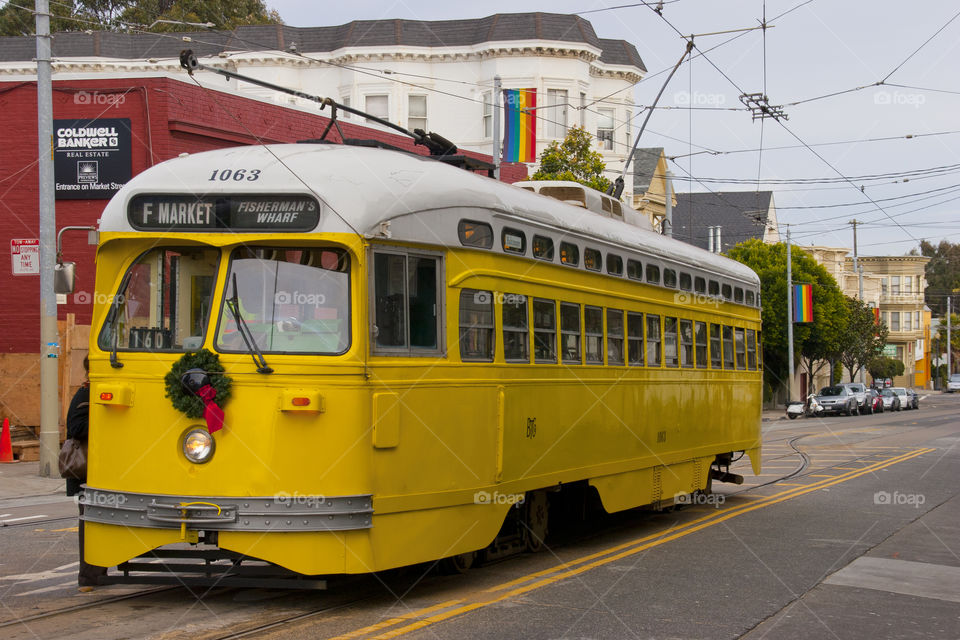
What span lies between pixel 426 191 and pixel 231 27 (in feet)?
142

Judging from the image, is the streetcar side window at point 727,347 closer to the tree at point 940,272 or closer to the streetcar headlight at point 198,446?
the streetcar headlight at point 198,446

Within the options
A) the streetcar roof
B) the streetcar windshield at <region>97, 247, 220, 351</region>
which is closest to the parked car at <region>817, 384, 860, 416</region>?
the streetcar roof

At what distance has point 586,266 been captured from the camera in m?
10.8

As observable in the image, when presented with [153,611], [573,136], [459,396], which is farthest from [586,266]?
[573,136]

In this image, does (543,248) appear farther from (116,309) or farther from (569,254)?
(116,309)

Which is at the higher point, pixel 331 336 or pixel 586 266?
pixel 586 266

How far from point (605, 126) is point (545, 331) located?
32733 millimetres

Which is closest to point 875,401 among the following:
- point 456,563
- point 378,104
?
point 378,104

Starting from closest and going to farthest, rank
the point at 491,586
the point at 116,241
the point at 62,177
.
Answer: the point at 116,241 → the point at 491,586 → the point at 62,177

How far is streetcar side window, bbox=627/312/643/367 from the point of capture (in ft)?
38.8

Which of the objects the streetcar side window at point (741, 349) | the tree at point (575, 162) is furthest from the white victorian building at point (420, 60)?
the streetcar side window at point (741, 349)

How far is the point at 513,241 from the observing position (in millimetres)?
9438

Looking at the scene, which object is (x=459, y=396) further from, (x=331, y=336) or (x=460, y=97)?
(x=460, y=97)

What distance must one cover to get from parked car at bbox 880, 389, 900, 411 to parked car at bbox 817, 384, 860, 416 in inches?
266
